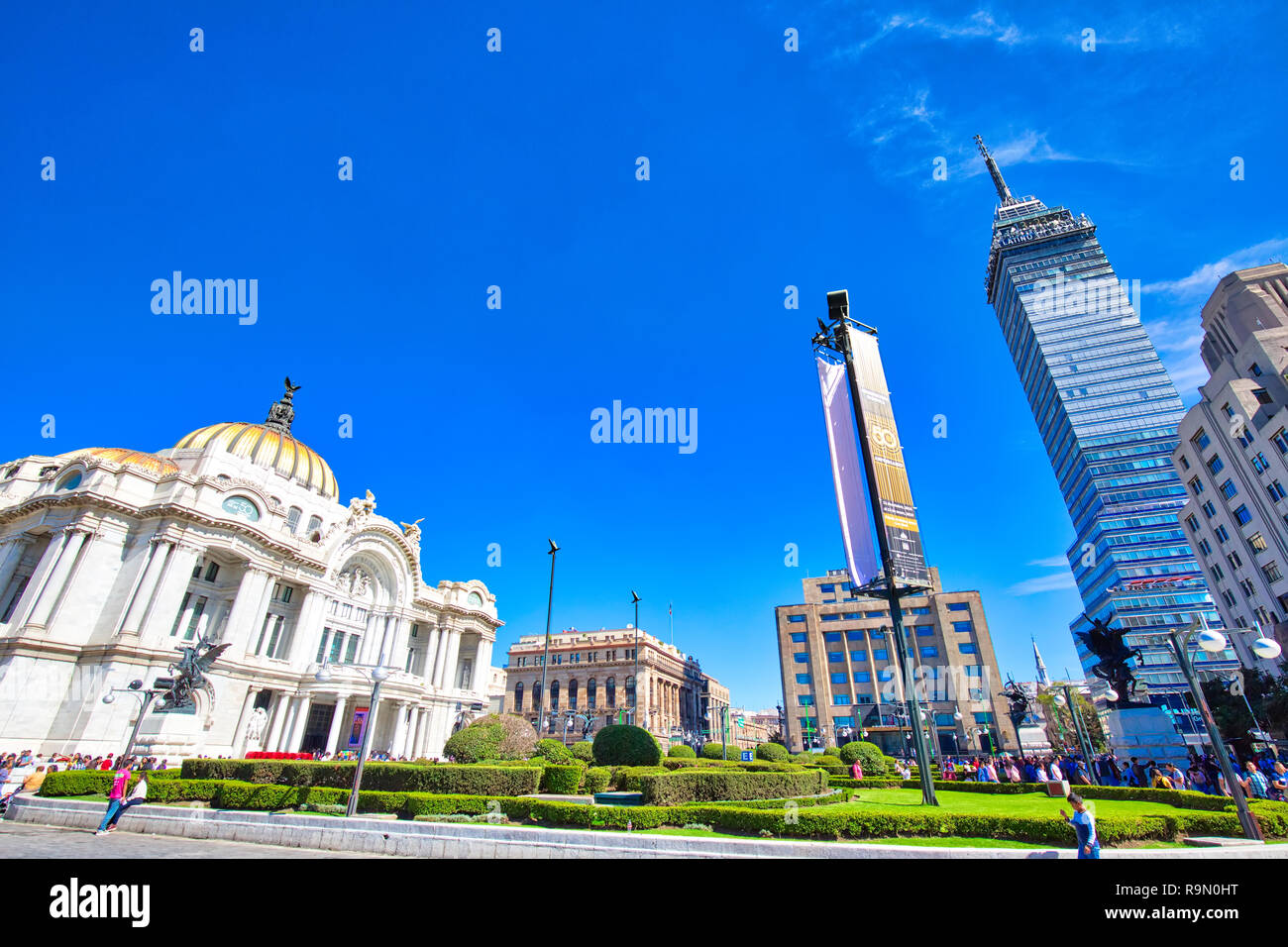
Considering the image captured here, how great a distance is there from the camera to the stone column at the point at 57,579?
32.5m

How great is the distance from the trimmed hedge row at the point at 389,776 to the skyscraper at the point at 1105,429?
3562 inches

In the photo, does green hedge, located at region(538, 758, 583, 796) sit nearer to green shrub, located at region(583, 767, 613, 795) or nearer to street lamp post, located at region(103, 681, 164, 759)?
green shrub, located at region(583, 767, 613, 795)

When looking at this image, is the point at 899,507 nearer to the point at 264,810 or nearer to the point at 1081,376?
the point at 264,810

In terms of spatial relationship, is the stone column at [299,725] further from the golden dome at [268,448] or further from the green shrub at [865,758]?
the green shrub at [865,758]

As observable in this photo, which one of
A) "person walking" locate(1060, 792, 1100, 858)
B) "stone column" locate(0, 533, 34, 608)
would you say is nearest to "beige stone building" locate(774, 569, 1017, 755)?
"person walking" locate(1060, 792, 1100, 858)

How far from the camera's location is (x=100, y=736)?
30453 mm

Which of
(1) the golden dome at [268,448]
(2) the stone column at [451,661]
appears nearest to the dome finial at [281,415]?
(1) the golden dome at [268,448]

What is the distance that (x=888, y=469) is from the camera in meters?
20.3

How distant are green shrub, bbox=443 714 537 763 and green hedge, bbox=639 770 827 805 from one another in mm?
10196

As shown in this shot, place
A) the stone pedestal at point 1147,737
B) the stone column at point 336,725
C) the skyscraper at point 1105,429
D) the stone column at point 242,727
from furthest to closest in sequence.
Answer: the skyscraper at point 1105,429 < the stone column at point 336,725 < the stone column at point 242,727 < the stone pedestal at point 1147,737

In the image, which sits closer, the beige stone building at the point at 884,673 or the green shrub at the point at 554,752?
the green shrub at the point at 554,752
